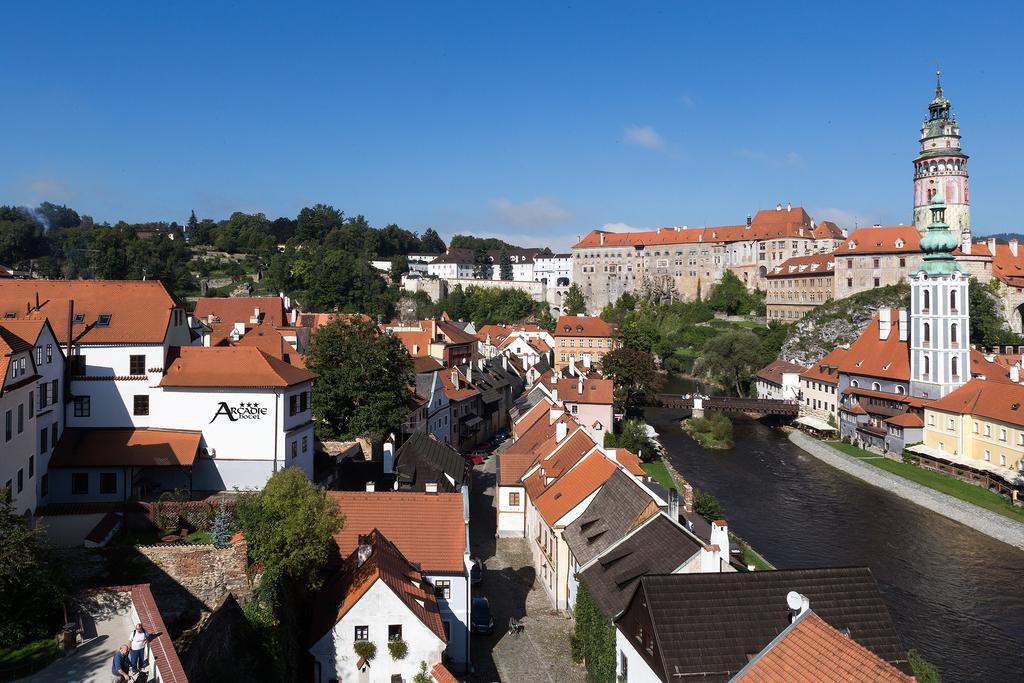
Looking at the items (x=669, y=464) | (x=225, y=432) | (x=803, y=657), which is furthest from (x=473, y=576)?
(x=669, y=464)

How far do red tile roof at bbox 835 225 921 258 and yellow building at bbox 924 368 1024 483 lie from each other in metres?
34.8

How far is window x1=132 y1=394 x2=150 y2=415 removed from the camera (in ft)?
81.7

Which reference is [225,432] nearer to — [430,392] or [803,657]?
[430,392]

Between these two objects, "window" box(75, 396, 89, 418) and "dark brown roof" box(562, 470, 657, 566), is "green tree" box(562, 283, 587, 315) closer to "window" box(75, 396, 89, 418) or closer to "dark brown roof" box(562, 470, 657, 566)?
"dark brown roof" box(562, 470, 657, 566)

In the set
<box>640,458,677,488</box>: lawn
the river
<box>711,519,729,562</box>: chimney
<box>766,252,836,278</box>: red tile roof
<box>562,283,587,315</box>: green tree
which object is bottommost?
the river

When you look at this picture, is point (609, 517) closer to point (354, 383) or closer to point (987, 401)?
point (354, 383)

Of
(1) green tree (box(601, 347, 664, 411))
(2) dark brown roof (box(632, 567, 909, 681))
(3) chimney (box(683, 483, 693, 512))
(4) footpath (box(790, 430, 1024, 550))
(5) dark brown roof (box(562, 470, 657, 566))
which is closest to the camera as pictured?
(2) dark brown roof (box(632, 567, 909, 681))

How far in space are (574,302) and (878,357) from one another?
5953 centimetres

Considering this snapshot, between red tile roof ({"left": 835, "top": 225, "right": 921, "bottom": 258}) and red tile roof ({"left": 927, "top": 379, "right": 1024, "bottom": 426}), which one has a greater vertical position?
red tile roof ({"left": 835, "top": 225, "right": 921, "bottom": 258})

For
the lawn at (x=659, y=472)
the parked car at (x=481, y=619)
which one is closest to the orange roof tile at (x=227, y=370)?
the parked car at (x=481, y=619)

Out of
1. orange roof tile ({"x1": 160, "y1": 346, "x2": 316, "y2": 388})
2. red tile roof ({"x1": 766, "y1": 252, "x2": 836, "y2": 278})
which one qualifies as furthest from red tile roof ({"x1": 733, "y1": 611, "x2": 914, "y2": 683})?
red tile roof ({"x1": 766, "y1": 252, "x2": 836, "y2": 278})

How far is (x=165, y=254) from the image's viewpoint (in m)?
101

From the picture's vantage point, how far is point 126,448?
23516 mm

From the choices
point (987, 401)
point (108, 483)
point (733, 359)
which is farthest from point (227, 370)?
point (733, 359)
